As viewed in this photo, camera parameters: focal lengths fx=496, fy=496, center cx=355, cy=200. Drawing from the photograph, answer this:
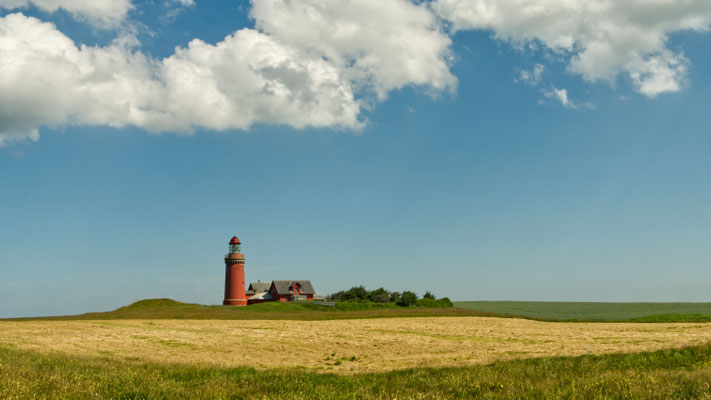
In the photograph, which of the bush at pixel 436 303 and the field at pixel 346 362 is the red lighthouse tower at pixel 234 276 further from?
the bush at pixel 436 303

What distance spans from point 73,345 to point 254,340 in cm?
1303

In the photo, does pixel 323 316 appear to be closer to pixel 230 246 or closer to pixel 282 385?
pixel 230 246

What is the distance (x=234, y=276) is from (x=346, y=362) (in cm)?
7707

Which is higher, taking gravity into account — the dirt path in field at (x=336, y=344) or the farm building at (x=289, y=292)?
the farm building at (x=289, y=292)

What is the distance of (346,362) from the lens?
93.0 feet

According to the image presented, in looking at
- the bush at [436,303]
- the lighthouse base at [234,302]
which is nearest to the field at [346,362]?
the lighthouse base at [234,302]

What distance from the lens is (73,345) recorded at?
35594mm

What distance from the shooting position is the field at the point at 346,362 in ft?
40.4

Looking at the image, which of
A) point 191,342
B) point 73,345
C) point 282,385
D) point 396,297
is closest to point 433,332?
point 191,342

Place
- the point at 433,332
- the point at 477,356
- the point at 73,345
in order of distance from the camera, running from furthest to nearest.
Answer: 1. the point at 433,332
2. the point at 73,345
3. the point at 477,356

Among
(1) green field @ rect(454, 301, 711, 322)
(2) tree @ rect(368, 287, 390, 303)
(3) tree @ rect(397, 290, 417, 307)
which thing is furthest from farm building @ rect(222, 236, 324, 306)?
(1) green field @ rect(454, 301, 711, 322)

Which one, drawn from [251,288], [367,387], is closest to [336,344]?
[367,387]

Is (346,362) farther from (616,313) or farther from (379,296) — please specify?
(379,296)

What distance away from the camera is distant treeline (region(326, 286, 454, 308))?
102 m
